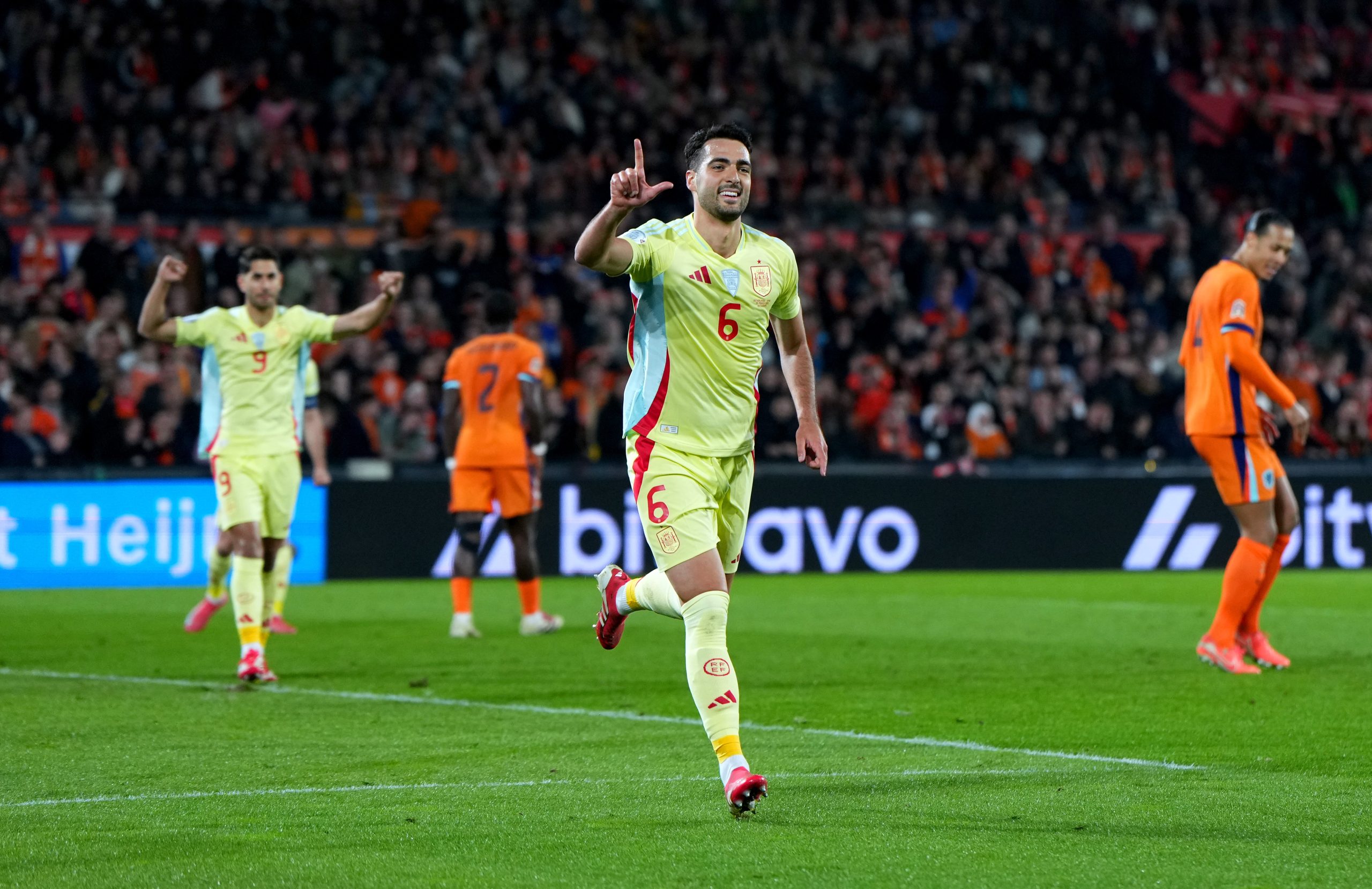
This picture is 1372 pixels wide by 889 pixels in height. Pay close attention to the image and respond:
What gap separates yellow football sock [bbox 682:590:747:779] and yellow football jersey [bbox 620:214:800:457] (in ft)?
1.73

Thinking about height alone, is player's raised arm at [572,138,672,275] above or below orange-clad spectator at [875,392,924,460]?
above

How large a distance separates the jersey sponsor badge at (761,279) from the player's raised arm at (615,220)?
0.55m

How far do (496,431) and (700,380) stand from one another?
6.72m

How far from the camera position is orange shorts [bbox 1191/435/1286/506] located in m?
9.83

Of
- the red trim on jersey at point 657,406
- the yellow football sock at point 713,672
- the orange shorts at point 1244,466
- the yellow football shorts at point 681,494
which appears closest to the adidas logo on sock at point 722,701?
the yellow football sock at point 713,672

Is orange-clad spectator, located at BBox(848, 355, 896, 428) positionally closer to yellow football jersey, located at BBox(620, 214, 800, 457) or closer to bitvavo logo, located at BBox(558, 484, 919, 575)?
bitvavo logo, located at BBox(558, 484, 919, 575)

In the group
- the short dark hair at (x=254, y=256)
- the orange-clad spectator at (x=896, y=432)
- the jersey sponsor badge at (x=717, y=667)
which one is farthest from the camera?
the orange-clad spectator at (x=896, y=432)

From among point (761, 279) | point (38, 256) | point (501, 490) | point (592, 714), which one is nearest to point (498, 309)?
point (501, 490)

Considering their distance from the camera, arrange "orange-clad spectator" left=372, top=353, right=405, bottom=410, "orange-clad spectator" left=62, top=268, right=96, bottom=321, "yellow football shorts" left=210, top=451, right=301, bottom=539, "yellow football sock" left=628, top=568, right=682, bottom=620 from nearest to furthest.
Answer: "yellow football sock" left=628, top=568, right=682, bottom=620 < "yellow football shorts" left=210, top=451, right=301, bottom=539 < "orange-clad spectator" left=62, top=268, right=96, bottom=321 < "orange-clad spectator" left=372, top=353, right=405, bottom=410

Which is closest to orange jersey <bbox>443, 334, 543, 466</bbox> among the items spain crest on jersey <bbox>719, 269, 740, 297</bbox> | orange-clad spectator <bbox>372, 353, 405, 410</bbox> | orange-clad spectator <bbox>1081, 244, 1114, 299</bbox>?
orange-clad spectator <bbox>372, 353, 405, 410</bbox>

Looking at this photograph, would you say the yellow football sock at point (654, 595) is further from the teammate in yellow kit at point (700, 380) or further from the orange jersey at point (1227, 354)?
the orange jersey at point (1227, 354)

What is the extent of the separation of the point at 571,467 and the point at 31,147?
6863mm

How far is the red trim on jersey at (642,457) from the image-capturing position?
616cm

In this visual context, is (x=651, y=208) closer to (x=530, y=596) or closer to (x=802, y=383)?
(x=530, y=596)
